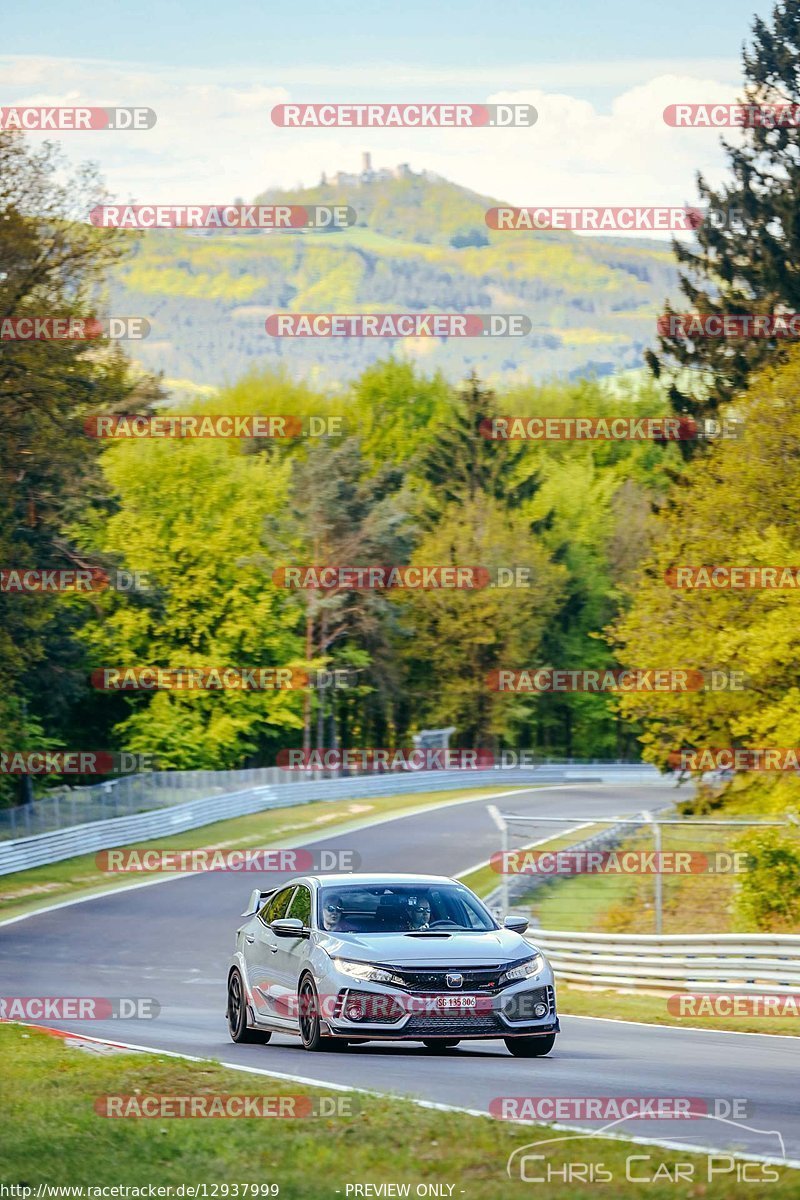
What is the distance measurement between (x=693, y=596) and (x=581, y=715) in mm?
65421

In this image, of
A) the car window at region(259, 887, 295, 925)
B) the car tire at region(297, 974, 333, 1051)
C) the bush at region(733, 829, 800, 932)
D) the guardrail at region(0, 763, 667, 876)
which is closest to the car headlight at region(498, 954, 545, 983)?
the car tire at region(297, 974, 333, 1051)

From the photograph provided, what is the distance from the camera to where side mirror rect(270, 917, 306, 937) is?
47.4 feet

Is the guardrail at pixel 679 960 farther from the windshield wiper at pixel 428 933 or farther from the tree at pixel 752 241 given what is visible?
the tree at pixel 752 241

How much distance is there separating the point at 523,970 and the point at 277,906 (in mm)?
2744

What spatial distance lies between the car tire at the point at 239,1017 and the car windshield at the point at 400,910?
1.63 metres

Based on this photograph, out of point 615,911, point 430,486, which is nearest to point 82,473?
point 615,911

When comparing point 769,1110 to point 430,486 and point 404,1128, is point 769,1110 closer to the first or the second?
point 404,1128

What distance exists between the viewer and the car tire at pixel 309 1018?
45.5ft

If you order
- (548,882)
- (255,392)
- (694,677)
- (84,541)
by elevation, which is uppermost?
(255,392)

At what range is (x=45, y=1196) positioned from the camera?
8406mm

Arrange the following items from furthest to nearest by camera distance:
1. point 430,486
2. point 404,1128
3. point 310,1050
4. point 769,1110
→ point 430,486 < point 310,1050 < point 769,1110 < point 404,1128

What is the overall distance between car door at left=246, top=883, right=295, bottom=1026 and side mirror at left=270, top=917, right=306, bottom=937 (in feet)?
0.41

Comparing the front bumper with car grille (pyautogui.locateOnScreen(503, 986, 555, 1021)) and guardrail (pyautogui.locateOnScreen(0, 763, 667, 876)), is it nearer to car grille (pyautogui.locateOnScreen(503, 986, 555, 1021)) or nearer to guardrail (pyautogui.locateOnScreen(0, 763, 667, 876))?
car grille (pyautogui.locateOnScreen(503, 986, 555, 1021))

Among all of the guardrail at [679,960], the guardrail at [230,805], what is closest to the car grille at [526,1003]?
the guardrail at [679,960]
